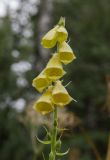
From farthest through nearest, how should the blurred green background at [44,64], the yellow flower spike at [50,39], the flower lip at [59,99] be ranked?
the blurred green background at [44,64]
the yellow flower spike at [50,39]
the flower lip at [59,99]

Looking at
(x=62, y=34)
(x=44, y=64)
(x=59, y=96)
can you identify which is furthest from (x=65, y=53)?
(x=44, y=64)

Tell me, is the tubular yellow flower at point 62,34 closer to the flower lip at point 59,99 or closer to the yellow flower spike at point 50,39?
the yellow flower spike at point 50,39

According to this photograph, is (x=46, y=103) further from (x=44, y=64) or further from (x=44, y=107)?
(x=44, y=64)

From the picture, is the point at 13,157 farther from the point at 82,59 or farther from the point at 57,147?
the point at 57,147

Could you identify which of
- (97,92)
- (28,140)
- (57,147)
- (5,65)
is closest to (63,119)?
(57,147)

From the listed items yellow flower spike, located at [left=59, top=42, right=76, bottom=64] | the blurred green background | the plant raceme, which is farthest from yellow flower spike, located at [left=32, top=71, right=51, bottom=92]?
the blurred green background

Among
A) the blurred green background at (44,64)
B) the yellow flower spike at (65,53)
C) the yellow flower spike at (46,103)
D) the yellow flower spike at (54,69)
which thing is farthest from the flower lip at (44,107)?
the blurred green background at (44,64)

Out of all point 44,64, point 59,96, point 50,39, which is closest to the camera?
point 59,96

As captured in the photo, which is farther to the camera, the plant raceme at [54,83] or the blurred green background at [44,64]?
the blurred green background at [44,64]
